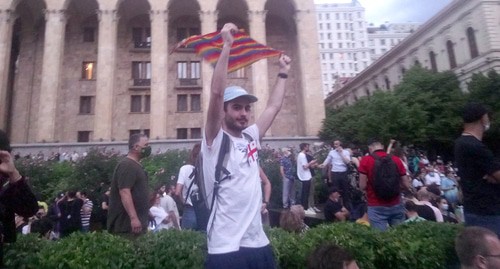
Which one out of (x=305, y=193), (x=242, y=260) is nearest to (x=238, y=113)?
(x=242, y=260)

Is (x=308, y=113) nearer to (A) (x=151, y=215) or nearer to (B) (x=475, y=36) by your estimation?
(B) (x=475, y=36)

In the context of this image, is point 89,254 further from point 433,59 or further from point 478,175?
point 433,59

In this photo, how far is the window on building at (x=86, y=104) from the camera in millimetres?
32406

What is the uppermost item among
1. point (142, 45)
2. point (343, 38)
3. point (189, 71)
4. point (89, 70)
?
point (343, 38)

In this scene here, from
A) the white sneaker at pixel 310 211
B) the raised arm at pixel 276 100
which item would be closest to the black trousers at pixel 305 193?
the white sneaker at pixel 310 211

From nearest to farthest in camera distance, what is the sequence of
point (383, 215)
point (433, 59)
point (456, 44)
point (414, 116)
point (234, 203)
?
point (234, 203) < point (383, 215) < point (414, 116) < point (456, 44) < point (433, 59)

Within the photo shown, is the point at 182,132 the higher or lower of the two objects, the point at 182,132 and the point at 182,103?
the lower

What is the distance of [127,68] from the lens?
33.6m

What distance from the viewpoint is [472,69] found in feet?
102

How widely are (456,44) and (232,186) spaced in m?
36.9

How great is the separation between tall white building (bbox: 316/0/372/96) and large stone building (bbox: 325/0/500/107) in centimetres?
6982

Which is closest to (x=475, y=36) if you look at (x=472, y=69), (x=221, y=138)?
(x=472, y=69)

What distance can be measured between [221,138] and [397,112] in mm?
27913

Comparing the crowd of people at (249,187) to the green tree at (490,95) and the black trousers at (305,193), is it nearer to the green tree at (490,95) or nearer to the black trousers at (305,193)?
the black trousers at (305,193)
